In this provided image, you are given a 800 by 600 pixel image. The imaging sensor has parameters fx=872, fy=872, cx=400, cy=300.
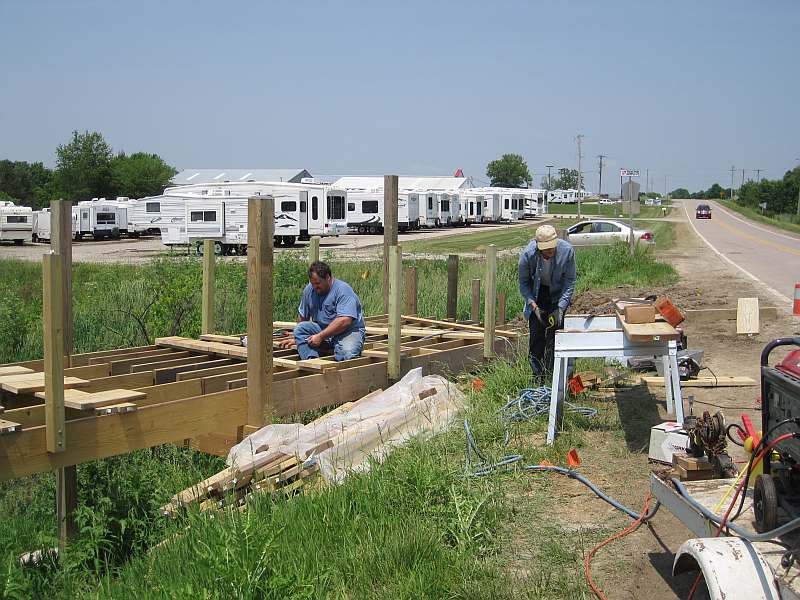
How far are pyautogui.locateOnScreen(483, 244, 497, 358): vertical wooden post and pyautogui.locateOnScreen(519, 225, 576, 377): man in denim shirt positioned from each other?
144 cm

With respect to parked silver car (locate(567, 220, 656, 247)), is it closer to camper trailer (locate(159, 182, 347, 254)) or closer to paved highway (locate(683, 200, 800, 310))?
paved highway (locate(683, 200, 800, 310))

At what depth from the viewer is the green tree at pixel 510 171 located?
13225 cm

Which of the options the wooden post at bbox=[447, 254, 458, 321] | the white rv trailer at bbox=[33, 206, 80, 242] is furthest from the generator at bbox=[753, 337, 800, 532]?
the white rv trailer at bbox=[33, 206, 80, 242]

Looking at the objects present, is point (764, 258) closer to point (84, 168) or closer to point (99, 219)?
point (99, 219)

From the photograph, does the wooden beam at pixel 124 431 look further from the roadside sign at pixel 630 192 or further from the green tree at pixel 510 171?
the green tree at pixel 510 171

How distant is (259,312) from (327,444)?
152cm

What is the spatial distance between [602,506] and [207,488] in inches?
114

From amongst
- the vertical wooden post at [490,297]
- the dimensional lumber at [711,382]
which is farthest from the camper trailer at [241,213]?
the dimensional lumber at [711,382]

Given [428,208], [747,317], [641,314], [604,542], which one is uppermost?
[428,208]

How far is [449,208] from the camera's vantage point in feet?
190

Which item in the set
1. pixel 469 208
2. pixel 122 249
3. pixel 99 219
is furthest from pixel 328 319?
pixel 469 208

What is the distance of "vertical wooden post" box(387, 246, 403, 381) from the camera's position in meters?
9.59

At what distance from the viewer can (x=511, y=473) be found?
21.0 ft

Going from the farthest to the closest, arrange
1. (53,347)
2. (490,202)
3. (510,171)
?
1. (510,171)
2. (490,202)
3. (53,347)
